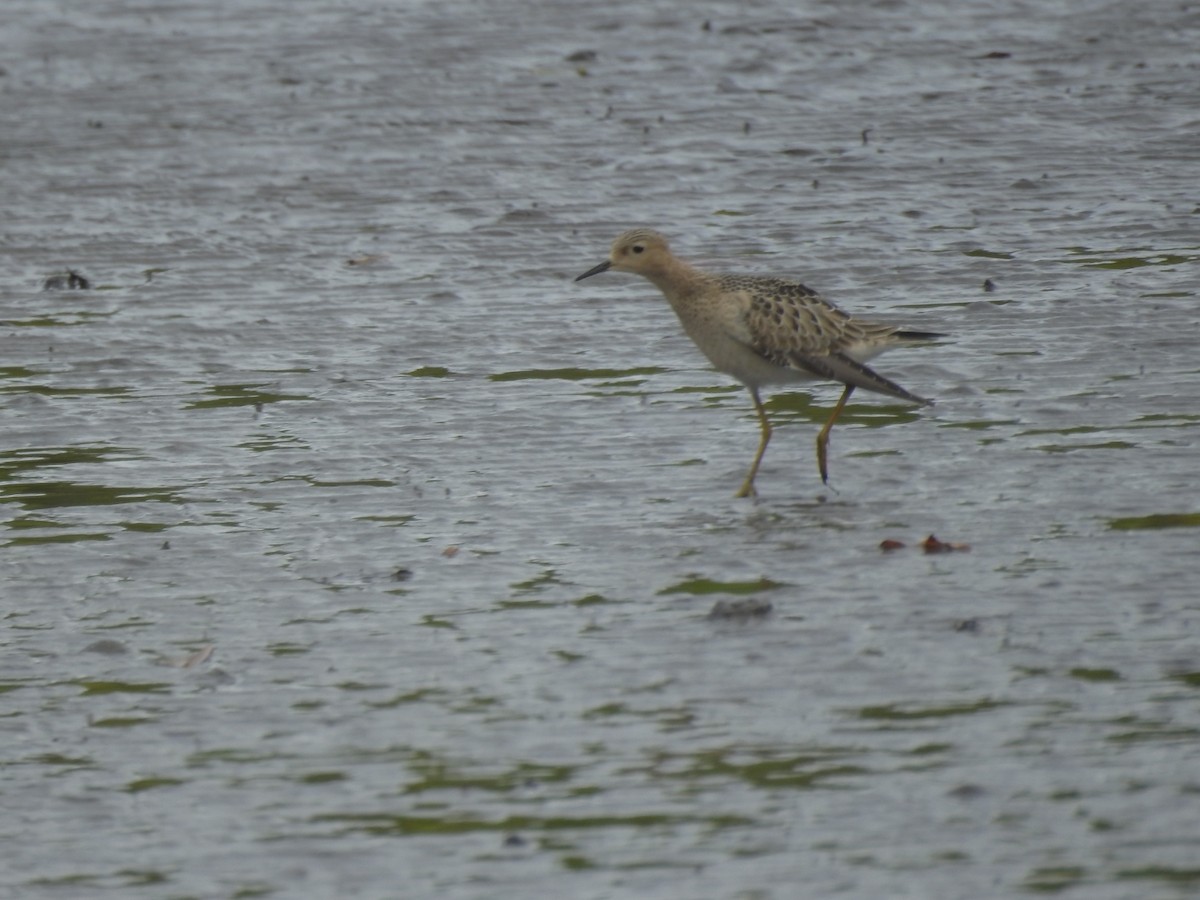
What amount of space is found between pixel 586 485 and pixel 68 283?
213 inches

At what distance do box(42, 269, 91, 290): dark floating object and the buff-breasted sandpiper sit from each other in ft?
15.6

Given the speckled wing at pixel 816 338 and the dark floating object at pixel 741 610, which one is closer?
the dark floating object at pixel 741 610

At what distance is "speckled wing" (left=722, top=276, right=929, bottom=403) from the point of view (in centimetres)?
1059

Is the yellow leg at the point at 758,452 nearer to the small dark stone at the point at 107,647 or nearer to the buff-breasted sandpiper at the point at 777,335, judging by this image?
the buff-breasted sandpiper at the point at 777,335

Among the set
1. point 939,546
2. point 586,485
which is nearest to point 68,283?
point 586,485

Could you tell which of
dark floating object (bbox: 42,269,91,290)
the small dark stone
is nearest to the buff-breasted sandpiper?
the small dark stone

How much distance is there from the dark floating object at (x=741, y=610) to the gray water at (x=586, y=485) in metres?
0.12

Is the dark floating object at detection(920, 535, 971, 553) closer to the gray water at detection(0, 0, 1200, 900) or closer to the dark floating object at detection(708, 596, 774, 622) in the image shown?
the gray water at detection(0, 0, 1200, 900)

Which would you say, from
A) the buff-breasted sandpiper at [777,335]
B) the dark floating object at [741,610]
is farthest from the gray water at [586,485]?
the buff-breasted sandpiper at [777,335]

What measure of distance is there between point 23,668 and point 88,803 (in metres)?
1.33

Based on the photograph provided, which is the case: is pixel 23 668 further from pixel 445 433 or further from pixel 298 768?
pixel 445 433

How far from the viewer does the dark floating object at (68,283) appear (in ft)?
46.2

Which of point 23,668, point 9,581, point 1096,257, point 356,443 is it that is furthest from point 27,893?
point 1096,257

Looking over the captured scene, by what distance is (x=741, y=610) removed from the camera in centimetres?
827
